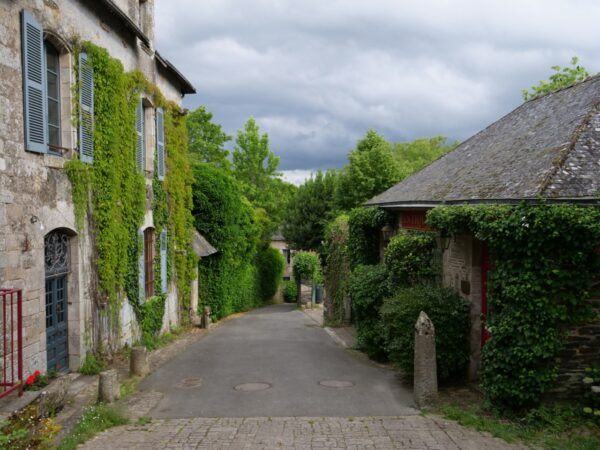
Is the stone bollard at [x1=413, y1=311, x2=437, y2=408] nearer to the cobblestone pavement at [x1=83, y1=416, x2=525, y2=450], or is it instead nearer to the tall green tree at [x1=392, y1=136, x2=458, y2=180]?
the cobblestone pavement at [x1=83, y1=416, x2=525, y2=450]

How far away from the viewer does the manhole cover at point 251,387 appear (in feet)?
31.0

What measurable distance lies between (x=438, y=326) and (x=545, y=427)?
2.41 metres

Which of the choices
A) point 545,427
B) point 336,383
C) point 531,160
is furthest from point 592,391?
point 336,383

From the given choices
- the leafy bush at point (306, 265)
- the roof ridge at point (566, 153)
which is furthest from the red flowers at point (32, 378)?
the leafy bush at point (306, 265)

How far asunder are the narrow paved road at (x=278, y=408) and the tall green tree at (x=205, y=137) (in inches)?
913

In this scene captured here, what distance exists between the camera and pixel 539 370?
7273mm

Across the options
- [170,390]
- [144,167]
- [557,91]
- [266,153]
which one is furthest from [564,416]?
[266,153]

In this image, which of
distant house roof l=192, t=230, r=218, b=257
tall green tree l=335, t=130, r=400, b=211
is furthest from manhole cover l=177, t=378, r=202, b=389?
tall green tree l=335, t=130, r=400, b=211

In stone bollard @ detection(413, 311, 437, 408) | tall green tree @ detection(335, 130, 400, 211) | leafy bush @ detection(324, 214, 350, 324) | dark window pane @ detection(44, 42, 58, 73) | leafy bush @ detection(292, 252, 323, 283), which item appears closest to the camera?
stone bollard @ detection(413, 311, 437, 408)

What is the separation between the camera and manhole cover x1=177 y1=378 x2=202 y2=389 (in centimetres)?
976

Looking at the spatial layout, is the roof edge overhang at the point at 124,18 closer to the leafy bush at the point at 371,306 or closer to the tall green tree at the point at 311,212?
the leafy bush at the point at 371,306

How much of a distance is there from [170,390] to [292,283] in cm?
2849

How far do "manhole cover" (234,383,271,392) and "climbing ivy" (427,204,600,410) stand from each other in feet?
12.9

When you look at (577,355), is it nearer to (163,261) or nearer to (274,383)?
(274,383)
